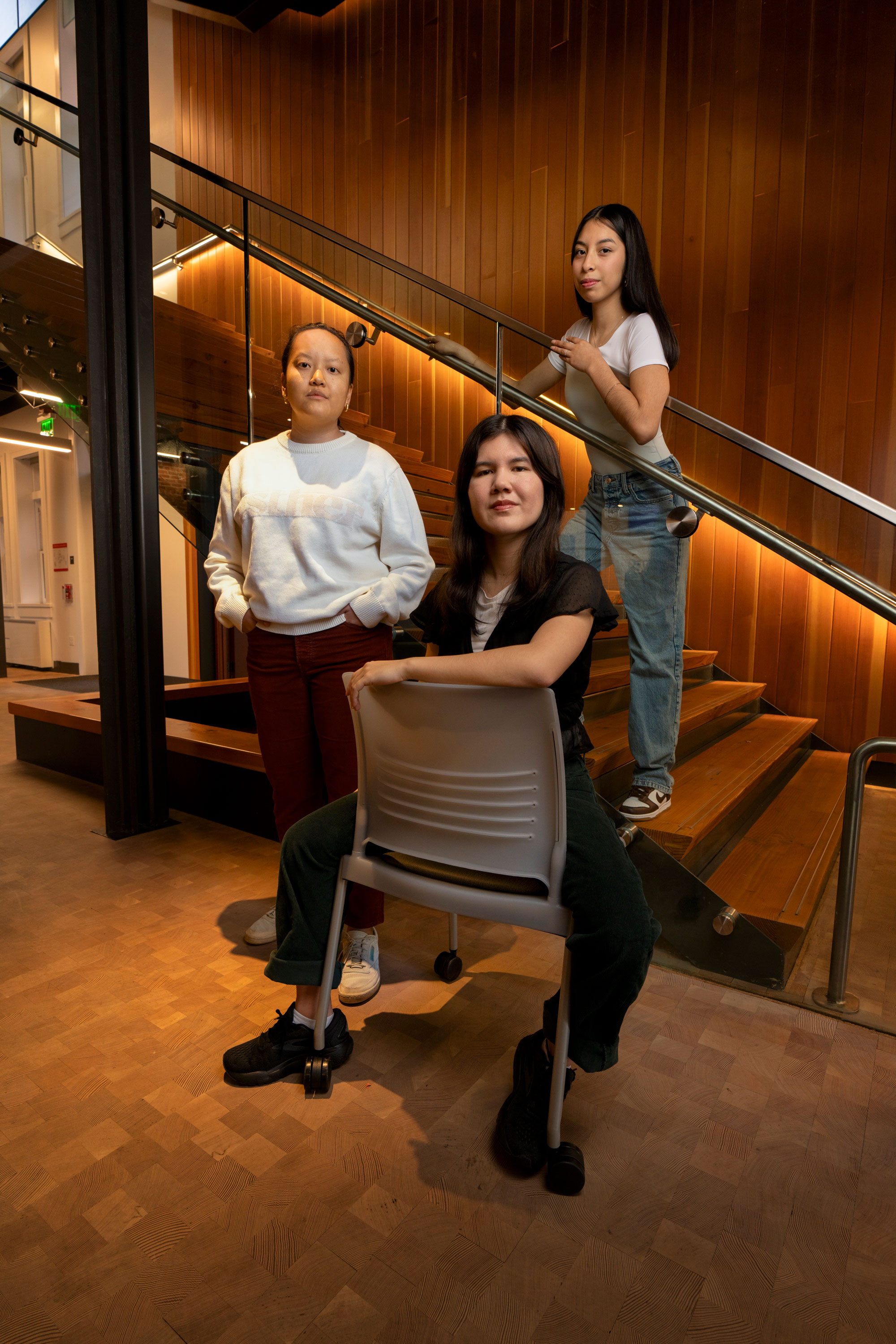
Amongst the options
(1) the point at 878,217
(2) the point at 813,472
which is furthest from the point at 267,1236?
(1) the point at 878,217

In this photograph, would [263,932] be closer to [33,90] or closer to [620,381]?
[620,381]

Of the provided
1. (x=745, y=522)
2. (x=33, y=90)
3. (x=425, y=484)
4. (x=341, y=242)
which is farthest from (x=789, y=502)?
(x=33, y=90)

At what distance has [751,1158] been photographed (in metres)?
1.18

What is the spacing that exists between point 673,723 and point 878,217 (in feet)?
11.0

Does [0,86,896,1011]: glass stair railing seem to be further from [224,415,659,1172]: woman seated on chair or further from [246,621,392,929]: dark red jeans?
[246,621,392,929]: dark red jeans

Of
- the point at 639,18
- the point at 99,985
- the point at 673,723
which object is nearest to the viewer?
the point at 99,985

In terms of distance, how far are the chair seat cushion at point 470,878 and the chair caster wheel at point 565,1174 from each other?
411 mm

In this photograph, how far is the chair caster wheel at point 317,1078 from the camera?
4.27 ft

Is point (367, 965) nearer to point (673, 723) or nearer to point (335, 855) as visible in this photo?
point (335, 855)

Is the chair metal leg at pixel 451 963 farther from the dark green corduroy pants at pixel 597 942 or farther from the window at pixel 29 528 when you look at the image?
the window at pixel 29 528

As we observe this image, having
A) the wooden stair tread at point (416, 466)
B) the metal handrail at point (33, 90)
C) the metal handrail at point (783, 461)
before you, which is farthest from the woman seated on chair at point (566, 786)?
the metal handrail at point (33, 90)

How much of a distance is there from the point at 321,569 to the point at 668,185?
3911mm

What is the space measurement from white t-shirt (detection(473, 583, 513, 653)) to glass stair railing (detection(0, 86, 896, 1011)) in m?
0.42

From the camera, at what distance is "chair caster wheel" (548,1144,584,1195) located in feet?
3.60
